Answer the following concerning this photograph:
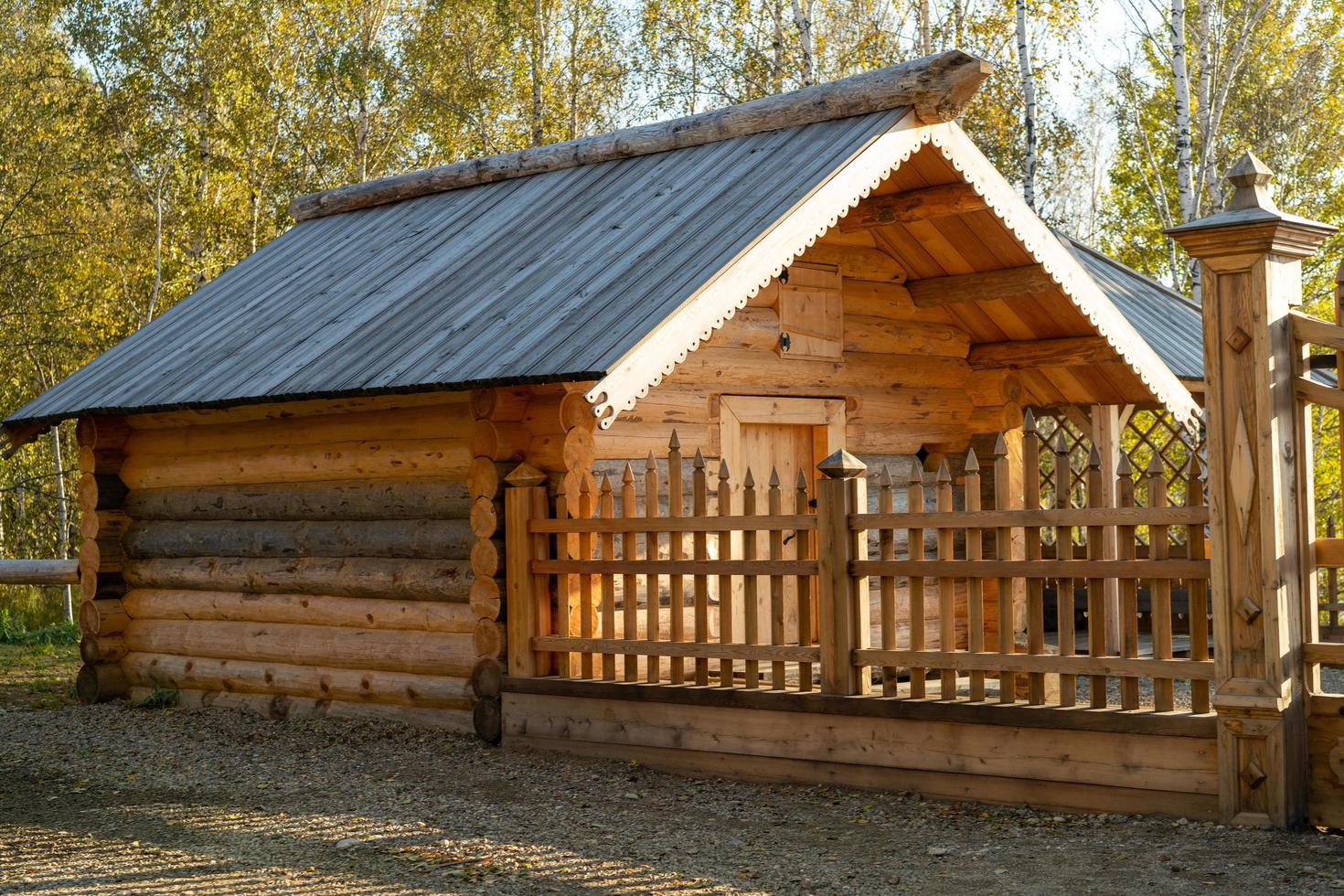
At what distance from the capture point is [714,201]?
1008 cm

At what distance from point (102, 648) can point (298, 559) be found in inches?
101

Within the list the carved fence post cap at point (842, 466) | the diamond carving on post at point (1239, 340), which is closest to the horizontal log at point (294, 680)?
the carved fence post cap at point (842, 466)

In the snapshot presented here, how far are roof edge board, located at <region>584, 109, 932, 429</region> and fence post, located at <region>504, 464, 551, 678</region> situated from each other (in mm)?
874

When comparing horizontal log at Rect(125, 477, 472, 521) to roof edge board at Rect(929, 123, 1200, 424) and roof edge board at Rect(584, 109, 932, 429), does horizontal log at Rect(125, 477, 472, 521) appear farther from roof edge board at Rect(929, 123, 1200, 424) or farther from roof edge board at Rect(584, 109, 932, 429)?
roof edge board at Rect(929, 123, 1200, 424)

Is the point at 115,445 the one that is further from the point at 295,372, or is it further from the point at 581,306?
the point at 581,306

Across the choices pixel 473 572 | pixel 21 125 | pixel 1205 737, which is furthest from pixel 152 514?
pixel 21 125

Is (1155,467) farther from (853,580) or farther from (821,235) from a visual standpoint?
(821,235)

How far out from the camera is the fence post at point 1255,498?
21.6 ft

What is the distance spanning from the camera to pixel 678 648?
343 inches

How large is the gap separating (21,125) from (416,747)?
2108cm

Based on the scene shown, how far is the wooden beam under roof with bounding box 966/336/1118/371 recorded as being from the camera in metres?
12.0

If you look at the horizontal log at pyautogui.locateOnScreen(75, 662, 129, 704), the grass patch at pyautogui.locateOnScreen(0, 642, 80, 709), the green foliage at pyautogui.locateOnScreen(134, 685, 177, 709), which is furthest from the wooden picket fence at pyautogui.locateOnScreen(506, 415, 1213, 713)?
the grass patch at pyautogui.locateOnScreen(0, 642, 80, 709)

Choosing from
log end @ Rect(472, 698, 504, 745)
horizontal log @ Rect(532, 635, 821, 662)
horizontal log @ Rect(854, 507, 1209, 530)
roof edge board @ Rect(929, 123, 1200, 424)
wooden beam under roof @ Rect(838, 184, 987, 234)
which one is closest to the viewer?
horizontal log @ Rect(854, 507, 1209, 530)

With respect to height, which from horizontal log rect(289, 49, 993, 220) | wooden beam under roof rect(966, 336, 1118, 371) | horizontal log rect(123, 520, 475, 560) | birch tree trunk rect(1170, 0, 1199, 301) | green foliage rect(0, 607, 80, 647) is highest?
birch tree trunk rect(1170, 0, 1199, 301)
